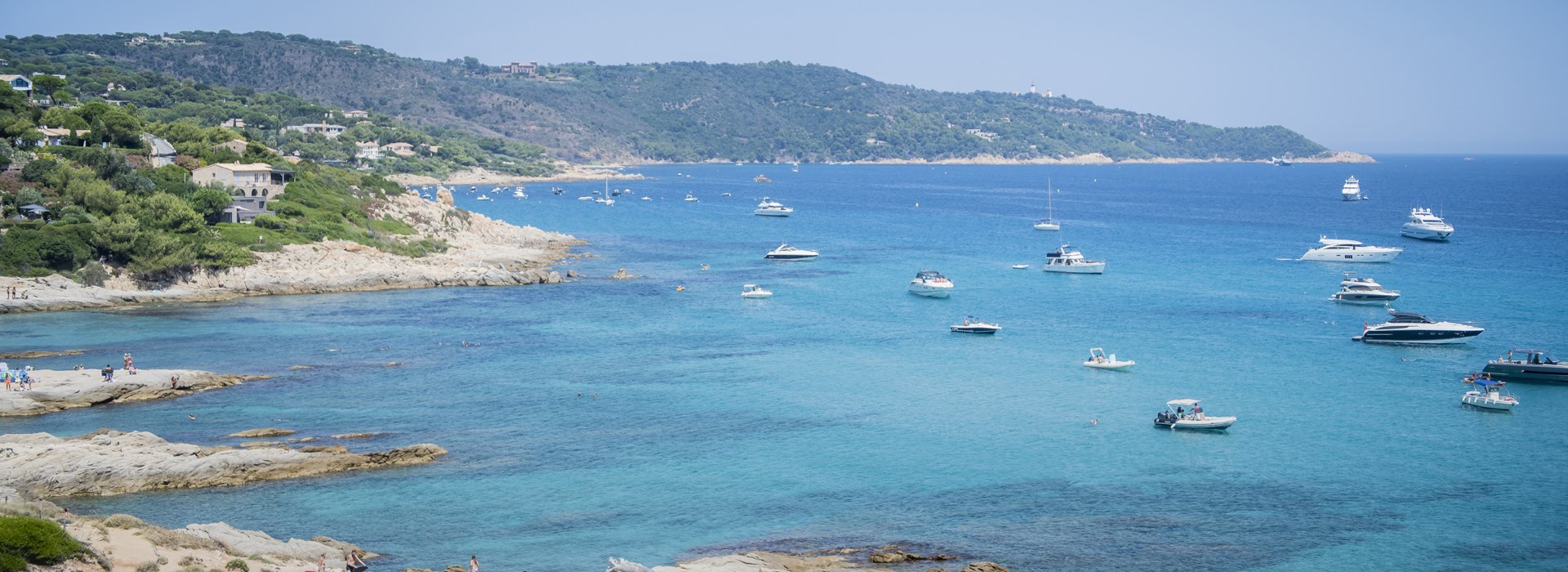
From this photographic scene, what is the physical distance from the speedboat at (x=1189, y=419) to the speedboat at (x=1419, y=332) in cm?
1870

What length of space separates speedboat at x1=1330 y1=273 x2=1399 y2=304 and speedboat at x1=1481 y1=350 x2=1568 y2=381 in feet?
66.8

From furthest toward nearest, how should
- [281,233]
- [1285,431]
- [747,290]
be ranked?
[281,233]
[747,290]
[1285,431]

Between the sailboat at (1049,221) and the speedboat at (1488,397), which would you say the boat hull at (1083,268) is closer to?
the sailboat at (1049,221)

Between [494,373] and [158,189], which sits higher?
Result: [158,189]

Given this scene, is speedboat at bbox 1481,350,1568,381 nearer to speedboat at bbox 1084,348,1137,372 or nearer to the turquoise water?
the turquoise water

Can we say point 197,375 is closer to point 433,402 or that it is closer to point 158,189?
point 433,402

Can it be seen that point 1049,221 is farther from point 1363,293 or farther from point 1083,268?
point 1363,293

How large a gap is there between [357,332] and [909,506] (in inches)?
1397

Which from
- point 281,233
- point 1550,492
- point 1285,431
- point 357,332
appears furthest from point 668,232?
point 1550,492

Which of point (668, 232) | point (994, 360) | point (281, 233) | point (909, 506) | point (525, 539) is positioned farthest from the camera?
point (668, 232)

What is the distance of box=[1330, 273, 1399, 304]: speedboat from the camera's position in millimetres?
70438

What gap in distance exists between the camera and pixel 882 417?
147ft

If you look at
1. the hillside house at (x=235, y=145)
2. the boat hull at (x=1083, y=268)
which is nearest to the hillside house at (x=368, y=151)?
the hillside house at (x=235, y=145)

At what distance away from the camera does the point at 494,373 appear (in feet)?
169
